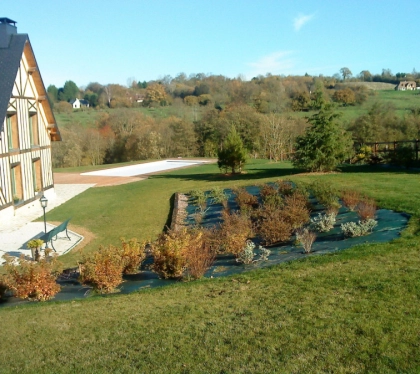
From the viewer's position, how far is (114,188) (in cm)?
2470

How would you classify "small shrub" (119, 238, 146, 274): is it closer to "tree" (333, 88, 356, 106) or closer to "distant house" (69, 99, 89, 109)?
"tree" (333, 88, 356, 106)

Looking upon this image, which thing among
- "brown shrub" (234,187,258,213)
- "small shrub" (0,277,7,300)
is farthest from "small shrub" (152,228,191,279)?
"brown shrub" (234,187,258,213)

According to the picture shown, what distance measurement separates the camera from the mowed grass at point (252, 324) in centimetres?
454

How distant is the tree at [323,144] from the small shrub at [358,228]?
1150 cm

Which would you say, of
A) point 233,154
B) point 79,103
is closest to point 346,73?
point 79,103

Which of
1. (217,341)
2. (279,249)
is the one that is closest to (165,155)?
(279,249)

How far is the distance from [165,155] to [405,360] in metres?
47.9

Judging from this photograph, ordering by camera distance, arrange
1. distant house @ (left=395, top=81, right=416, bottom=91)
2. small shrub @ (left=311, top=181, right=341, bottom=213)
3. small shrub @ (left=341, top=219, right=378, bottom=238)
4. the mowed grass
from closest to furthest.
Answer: the mowed grass → small shrub @ (left=341, top=219, right=378, bottom=238) → small shrub @ (left=311, top=181, right=341, bottom=213) → distant house @ (left=395, top=81, right=416, bottom=91)

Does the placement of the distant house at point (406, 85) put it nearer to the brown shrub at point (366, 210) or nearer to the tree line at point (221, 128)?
the tree line at point (221, 128)

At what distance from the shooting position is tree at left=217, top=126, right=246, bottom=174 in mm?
25422

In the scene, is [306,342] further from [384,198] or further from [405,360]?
[384,198]

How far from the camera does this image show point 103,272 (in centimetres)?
807

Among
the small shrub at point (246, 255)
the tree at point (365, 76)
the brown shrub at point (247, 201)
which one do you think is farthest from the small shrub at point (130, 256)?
the tree at point (365, 76)

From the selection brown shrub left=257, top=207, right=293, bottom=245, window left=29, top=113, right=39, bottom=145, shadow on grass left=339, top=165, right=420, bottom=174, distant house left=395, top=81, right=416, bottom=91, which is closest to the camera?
brown shrub left=257, top=207, right=293, bottom=245
